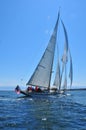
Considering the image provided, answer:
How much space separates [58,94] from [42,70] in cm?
689

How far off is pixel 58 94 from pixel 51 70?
19.1 feet

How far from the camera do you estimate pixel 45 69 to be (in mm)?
63844

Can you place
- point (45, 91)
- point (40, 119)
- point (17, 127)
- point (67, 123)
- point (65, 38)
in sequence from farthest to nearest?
1. point (65, 38)
2. point (45, 91)
3. point (40, 119)
4. point (67, 123)
5. point (17, 127)

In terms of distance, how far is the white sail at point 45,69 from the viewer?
63.3m

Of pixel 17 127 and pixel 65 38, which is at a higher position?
pixel 65 38

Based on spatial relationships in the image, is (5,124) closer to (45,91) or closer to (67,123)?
(67,123)

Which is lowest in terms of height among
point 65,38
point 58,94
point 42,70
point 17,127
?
point 17,127

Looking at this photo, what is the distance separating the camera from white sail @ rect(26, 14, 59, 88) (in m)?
63.3

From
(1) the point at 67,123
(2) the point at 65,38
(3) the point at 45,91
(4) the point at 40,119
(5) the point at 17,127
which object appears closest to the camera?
(5) the point at 17,127

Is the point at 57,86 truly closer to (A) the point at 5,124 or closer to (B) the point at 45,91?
(B) the point at 45,91

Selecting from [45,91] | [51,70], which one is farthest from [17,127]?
[51,70]

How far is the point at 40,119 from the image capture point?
86.0ft

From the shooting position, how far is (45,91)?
199 ft

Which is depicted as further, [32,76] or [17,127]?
[32,76]
